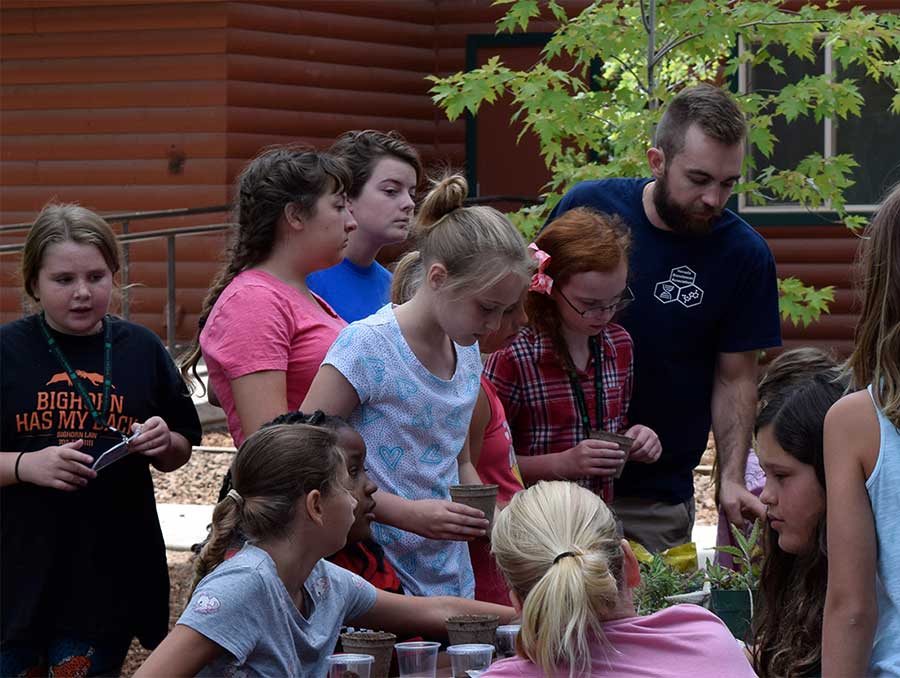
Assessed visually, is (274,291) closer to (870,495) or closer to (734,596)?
(734,596)

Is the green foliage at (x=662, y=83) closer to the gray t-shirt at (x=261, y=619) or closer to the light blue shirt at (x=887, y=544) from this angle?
the gray t-shirt at (x=261, y=619)

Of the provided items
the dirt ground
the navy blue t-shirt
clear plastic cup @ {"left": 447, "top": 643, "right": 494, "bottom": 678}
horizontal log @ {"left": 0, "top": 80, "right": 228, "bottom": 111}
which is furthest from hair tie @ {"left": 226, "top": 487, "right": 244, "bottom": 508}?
horizontal log @ {"left": 0, "top": 80, "right": 228, "bottom": 111}

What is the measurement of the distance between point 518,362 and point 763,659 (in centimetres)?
132

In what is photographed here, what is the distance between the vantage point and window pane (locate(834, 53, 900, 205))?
12.2 m

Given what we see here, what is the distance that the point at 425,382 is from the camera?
3.46 metres

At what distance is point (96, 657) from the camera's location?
12.6 feet

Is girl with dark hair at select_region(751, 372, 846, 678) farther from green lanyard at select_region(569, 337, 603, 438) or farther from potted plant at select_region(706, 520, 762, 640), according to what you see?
green lanyard at select_region(569, 337, 603, 438)

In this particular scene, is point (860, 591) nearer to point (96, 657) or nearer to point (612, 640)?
point (612, 640)

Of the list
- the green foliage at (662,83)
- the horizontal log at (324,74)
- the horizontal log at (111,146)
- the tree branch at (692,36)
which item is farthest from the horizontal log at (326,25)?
the tree branch at (692,36)

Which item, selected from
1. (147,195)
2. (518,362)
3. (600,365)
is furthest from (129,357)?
(147,195)

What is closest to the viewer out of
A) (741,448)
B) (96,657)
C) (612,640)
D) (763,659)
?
(612,640)

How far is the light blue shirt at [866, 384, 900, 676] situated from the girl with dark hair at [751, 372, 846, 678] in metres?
0.39

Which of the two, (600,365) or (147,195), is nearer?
(600,365)

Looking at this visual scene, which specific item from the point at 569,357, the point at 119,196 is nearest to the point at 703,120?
the point at 569,357
